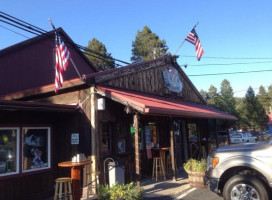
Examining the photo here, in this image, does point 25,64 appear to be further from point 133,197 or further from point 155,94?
point 133,197

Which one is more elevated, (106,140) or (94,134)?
(94,134)

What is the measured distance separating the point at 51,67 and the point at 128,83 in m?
8.50

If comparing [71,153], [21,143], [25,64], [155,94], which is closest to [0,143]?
[21,143]

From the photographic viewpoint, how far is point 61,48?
8227 mm

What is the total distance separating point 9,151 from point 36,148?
0.89 m

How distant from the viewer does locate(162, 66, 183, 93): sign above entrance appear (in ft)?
45.3

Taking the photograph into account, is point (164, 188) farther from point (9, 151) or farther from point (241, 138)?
point (241, 138)

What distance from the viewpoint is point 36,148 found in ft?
27.3

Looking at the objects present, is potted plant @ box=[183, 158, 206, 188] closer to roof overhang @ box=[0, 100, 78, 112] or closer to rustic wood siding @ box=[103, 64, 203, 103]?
rustic wood siding @ box=[103, 64, 203, 103]

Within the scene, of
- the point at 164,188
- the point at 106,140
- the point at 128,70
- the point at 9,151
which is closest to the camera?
the point at 9,151

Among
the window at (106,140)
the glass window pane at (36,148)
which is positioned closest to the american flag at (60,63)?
the glass window pane at (36,148)

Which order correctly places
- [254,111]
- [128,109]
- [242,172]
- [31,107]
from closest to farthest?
1. [242,172]
2. [31,107]
3. [128,109]
4. [254,111]

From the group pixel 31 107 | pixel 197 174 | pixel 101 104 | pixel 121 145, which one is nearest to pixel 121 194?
pixel 197 174

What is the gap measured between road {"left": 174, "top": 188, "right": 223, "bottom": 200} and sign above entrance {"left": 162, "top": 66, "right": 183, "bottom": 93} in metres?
6.97
